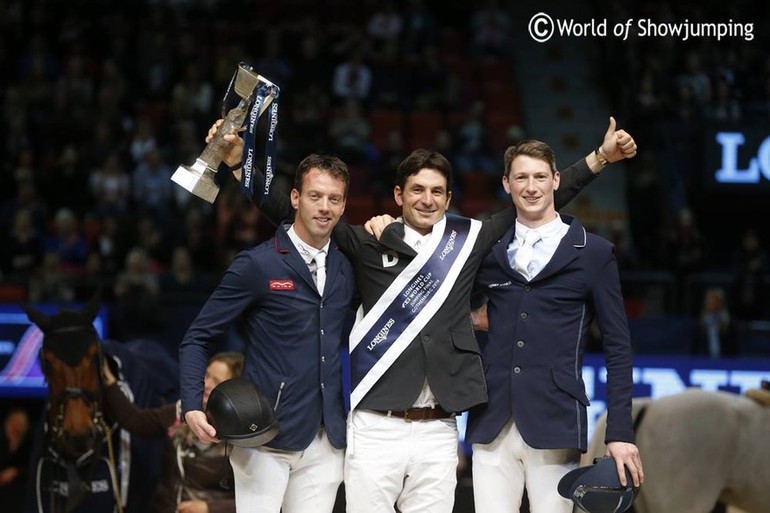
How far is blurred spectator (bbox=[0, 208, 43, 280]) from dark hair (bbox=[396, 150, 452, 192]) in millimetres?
7476

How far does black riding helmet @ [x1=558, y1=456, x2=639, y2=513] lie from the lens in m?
4.44

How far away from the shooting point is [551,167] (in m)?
4.67

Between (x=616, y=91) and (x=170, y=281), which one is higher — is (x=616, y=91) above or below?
above

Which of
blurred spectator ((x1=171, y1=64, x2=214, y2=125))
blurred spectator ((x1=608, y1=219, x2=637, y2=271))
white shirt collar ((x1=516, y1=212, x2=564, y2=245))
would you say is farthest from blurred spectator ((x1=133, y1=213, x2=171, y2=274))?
white shirt collar ((x1=516, y1=212, x2=564, y2=245))

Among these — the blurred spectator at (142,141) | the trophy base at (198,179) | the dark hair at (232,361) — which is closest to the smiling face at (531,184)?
the trophy base at (198,179)

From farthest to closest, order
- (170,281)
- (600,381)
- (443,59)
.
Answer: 1. (443,59)
2. (170,281)
3. (600,381)

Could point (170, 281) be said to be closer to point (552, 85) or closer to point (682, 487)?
point (682, 487)

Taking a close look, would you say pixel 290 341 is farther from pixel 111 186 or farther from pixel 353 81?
pixel 353 81

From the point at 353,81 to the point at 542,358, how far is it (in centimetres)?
1019

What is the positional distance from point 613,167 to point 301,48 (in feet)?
13.6

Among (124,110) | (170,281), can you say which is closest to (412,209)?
(170,281)

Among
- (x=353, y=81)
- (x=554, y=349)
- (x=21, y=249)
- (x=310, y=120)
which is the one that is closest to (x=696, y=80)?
(x=353, y=81)

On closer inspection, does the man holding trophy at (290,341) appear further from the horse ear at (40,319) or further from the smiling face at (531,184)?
the horse ear at (40,319)

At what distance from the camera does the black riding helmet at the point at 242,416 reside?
14.2ft
